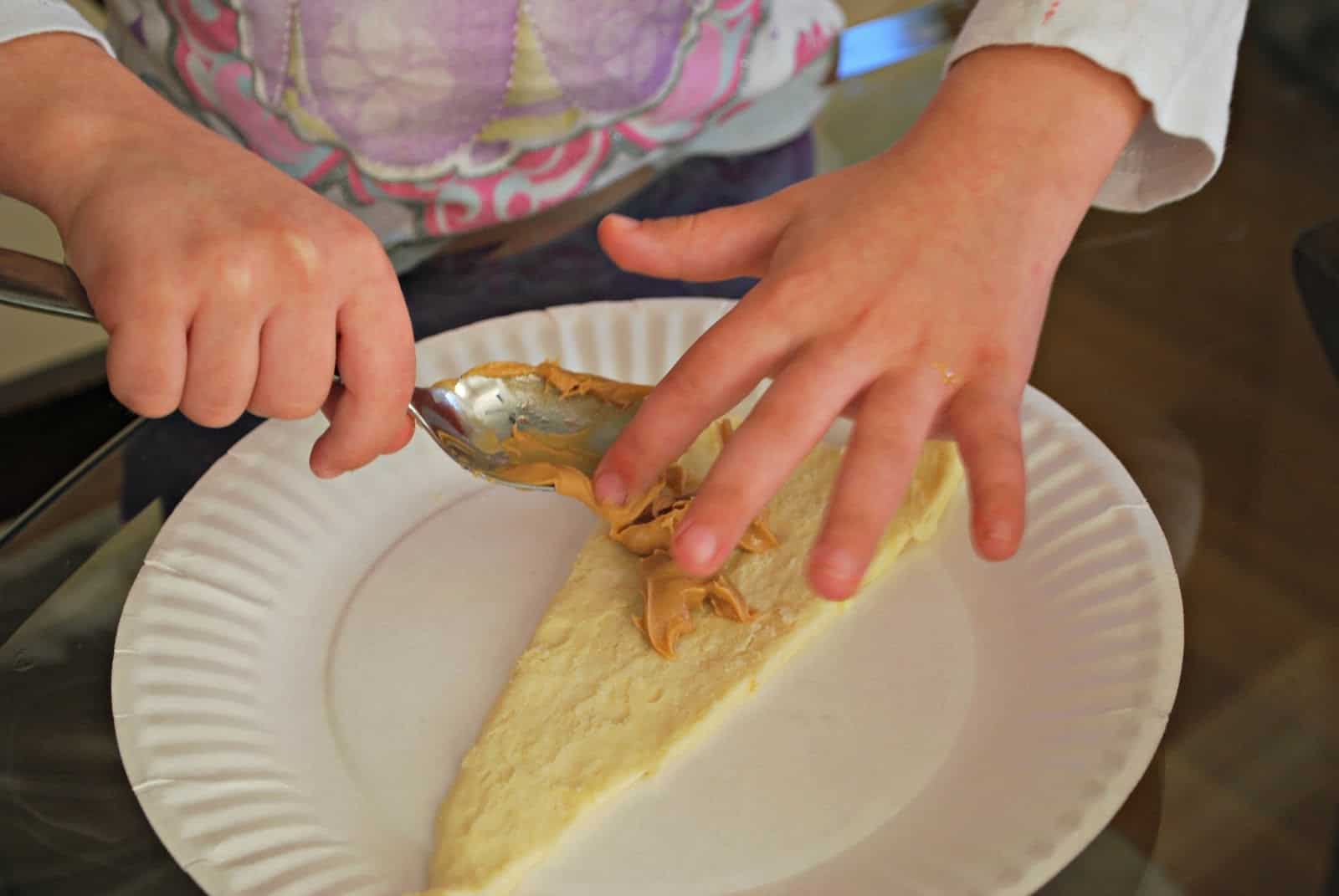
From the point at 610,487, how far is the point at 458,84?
432mm

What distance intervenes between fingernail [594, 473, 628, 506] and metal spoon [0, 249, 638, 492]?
8 centimetres

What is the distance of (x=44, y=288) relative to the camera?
606 millimetres

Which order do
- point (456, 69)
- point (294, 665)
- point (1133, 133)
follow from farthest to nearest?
point (456, 69)
point (1133, 133)
point (294, 665)

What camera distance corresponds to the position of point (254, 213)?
58cm

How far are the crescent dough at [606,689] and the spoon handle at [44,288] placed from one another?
30 centimetres

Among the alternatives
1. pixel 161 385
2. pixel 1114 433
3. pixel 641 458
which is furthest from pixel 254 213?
pixel 1114 433

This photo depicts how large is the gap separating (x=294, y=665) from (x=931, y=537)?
0.38 metres

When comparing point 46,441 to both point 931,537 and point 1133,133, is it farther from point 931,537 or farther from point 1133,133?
point 1133,133

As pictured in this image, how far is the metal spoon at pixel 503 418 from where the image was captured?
68 centimetres

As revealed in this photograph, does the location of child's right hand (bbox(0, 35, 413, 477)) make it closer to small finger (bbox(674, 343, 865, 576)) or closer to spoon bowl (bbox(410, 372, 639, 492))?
spoon bowl (bbox(410, 372, 639, 492))

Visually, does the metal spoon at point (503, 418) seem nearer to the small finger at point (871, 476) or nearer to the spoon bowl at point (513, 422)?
the spoon bowl at point (513, 422)

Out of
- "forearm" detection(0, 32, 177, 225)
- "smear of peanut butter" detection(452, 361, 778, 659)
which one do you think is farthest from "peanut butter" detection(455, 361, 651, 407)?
"forearm" detection(0, 32, 177, 225)

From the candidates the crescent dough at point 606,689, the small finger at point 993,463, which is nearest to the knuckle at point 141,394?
the crescent dough at point 606,689

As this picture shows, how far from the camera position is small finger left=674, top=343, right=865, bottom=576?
0.52m
